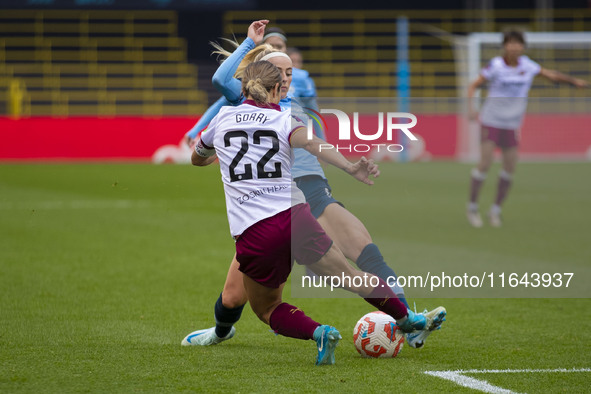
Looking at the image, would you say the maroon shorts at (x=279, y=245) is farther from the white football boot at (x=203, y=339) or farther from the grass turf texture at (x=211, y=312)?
the white football boot at (x=203, y=339)

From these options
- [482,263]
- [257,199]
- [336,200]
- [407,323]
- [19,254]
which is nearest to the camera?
[257,199]

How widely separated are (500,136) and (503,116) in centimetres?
27

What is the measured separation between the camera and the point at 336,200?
17.7 feet

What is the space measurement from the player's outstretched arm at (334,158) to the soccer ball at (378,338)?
961mm

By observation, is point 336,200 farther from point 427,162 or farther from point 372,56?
point 372,56

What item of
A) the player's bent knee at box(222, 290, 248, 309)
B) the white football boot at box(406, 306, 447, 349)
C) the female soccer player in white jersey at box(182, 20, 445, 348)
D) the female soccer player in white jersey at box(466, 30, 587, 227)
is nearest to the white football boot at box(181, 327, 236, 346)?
the female soccer player in white jersey at box(182, 20, 445, 348)

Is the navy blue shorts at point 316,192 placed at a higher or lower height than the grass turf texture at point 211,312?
higher

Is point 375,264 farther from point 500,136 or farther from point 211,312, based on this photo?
point 500,136

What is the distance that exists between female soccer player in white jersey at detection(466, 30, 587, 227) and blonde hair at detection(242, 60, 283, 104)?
673cm

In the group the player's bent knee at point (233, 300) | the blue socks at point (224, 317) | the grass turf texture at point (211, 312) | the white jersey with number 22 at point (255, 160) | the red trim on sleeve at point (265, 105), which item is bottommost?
the grass turf texture at point (211, 312)

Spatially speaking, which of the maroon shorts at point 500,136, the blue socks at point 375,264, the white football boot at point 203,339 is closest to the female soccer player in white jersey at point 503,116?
the maroon shorts at point 500,136

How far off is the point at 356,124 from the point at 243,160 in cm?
88

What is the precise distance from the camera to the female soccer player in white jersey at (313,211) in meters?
4.93

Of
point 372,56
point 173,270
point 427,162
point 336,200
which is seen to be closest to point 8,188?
point 173,270
